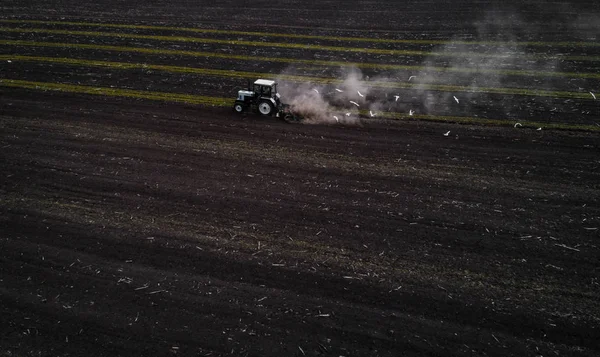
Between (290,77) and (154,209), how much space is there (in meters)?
11.2

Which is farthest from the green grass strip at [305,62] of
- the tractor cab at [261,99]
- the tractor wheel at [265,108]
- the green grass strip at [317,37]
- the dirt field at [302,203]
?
the tractor wheel at [265,108]

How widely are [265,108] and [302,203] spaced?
20.2 ft

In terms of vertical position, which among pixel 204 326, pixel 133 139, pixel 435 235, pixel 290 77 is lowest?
pixel 204 326

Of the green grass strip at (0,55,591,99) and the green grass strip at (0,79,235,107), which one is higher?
the green grass strip at (0,55,591,99)

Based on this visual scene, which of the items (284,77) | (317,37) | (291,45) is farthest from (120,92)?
(317,37)

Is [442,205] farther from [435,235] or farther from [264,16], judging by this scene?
[264,16]

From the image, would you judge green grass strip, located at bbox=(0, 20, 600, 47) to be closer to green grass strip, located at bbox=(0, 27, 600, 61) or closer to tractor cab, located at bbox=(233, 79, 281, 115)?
green grass strip, located at bbox=(0, 27, 600, 61)

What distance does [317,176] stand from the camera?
1438 centimetres

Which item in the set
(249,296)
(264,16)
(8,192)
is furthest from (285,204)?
(264,16)

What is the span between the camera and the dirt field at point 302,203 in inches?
368

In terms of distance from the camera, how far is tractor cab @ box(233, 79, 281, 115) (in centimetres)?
1778

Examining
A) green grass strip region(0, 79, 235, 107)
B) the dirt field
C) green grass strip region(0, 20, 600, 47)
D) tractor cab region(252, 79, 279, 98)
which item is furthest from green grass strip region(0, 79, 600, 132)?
green grass strip region(0, 20, 600, 47)

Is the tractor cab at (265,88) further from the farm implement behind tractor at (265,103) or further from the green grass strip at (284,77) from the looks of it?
the green grass strip at (284,77)

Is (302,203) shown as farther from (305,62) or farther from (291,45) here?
(291,45)
